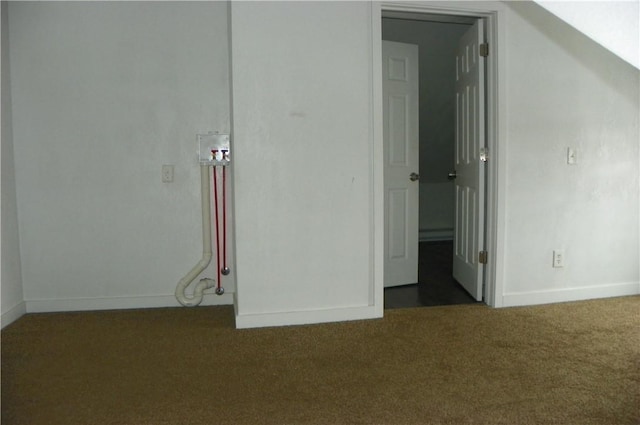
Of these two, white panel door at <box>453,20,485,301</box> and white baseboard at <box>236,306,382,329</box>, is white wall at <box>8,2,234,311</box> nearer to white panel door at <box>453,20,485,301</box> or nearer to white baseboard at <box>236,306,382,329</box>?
white baseboard at <box>236,306,382,329</box>

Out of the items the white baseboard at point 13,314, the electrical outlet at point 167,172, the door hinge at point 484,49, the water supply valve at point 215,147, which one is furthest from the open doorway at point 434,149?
the white baseboard at point 13,314

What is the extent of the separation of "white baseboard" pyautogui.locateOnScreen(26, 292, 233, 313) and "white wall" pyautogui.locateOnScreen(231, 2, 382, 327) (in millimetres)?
569

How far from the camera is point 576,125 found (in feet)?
9.73

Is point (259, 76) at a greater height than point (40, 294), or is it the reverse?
point (259, 76)

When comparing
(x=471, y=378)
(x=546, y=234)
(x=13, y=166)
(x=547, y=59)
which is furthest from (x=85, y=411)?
(x=547, y=59)

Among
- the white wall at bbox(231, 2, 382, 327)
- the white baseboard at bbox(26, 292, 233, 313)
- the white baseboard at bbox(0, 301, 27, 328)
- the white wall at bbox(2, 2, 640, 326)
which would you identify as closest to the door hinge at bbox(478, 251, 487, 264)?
the white wall at bbox(2, 2, 640, 326)

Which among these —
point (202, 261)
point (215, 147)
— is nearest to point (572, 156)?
point (215, 147)

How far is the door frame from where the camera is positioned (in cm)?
268

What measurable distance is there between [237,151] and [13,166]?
162 centimetres

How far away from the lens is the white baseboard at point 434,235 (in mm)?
6008

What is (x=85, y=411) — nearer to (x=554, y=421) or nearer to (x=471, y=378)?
(x=471, y=378)

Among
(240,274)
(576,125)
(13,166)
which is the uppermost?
(576,125)

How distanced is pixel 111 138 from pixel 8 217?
83 centimetres

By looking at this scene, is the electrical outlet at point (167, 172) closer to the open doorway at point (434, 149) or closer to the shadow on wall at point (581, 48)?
the open doorway at point (434, 149)
